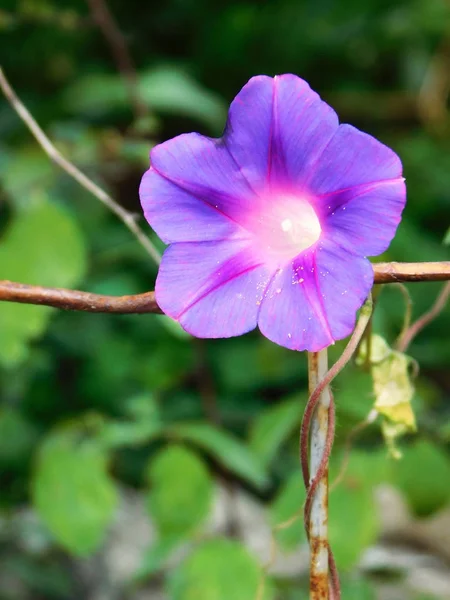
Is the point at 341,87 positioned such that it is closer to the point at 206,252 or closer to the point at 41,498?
the point at 41,498

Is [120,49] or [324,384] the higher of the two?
[120,49]

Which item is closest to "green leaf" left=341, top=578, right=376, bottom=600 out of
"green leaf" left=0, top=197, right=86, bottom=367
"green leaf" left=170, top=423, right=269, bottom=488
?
"green leaf" left=170, top=423, right=269, bottom=488

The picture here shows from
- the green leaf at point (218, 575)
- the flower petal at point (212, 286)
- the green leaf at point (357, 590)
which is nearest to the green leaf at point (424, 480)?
the green leaf at point (357, 590)

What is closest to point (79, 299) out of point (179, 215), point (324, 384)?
point (179, 215)

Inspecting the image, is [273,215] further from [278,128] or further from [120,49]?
[120,49]

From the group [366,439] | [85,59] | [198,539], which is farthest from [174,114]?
[198,539]
